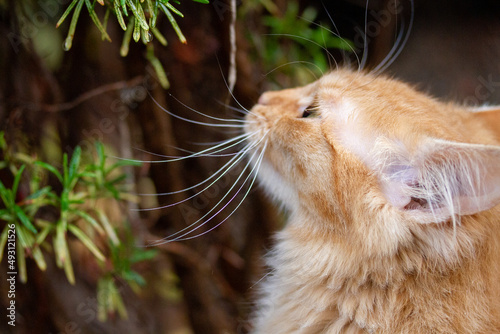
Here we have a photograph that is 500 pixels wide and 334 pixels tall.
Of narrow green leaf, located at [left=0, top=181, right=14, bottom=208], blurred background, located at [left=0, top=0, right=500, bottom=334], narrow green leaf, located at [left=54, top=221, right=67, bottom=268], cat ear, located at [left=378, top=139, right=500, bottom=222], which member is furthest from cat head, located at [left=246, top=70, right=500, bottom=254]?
narrow green leaf, located at [left=0, top=181, right=14, bottom=208]

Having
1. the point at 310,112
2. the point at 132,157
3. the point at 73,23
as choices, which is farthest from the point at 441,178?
the point at 132,157

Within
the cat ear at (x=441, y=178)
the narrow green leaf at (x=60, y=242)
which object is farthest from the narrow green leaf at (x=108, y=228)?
the cat ear at (x=441, y=178)

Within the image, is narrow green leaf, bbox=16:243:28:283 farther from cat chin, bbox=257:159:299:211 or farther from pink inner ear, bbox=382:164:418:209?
pink inner ear, bbox=382:164:418:209

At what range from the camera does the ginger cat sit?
3.96 feet

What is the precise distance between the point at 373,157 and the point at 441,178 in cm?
21

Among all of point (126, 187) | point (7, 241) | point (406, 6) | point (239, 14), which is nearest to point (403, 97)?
point (239, 14)

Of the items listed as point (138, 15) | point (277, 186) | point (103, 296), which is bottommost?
point (103, 296)

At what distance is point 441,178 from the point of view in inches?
46.5

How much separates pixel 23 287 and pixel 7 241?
247mm

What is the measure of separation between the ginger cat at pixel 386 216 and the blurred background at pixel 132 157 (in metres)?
0.38

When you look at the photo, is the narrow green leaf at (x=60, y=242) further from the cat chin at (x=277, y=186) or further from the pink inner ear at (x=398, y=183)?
the pink inner ear at (x=398, y=183)

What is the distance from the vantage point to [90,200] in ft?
5.65

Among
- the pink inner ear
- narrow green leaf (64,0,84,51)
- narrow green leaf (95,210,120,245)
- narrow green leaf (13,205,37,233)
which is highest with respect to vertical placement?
narrow green leaf (64,0,84,51)

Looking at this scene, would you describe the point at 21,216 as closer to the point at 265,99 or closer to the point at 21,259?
the point at 21,259
